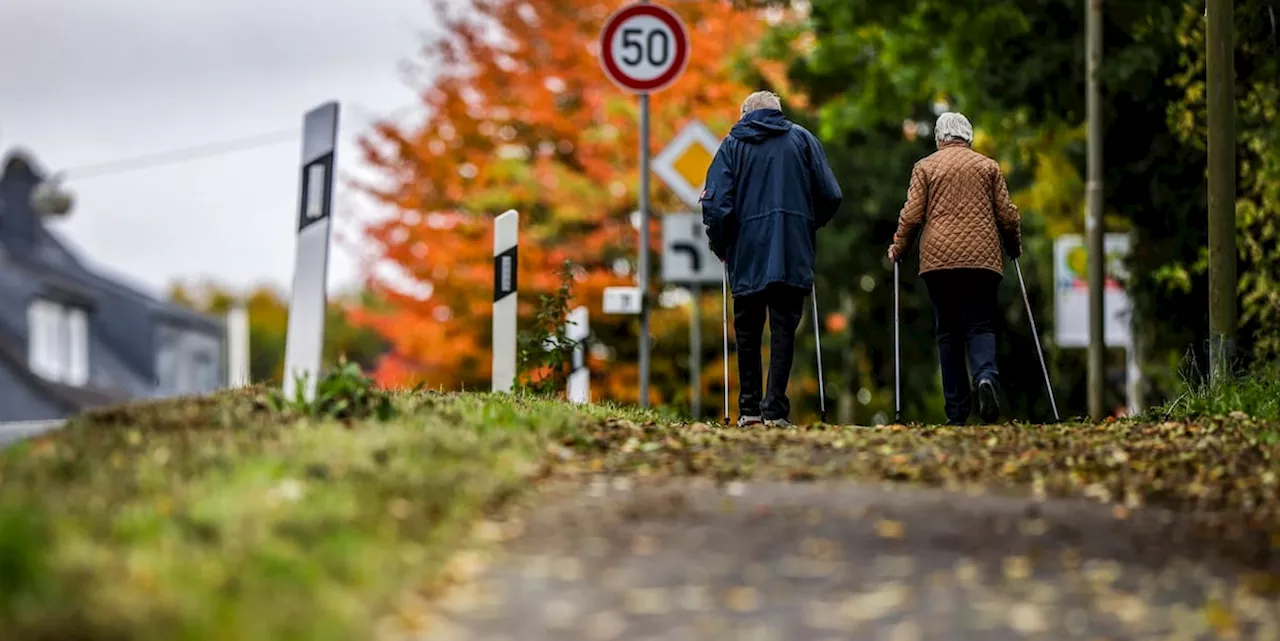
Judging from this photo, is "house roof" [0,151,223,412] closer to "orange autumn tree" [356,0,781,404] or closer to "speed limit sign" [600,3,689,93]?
"orange autumn tree" [356,0,781,404]

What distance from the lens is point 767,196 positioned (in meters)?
12.5

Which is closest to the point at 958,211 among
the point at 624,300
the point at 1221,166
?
the point at 1221,166

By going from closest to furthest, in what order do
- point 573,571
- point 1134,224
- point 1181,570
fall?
point 573,571
point 1181,570
point 1134,224

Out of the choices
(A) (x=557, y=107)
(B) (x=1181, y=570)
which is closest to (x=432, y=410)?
(B) (x=1181, y=570)

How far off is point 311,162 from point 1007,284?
24.5 m

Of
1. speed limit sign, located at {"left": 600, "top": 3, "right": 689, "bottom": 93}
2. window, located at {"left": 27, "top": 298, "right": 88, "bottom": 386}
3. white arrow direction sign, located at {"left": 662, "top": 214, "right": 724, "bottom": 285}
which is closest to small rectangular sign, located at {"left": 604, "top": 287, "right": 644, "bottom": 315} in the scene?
speed limit sign, located at {"left": 600, "top": 3, "right": 689, "bottom": 93}

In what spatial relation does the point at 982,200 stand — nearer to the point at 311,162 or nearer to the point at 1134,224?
the point at 311,162

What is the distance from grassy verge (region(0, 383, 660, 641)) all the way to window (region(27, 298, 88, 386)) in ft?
198

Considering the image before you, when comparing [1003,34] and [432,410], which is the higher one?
[1003,34]

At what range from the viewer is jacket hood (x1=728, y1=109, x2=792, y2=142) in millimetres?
12430

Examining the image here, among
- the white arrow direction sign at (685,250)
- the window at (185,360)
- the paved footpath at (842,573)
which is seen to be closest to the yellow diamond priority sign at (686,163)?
the white arrow direction sign at (685,250)

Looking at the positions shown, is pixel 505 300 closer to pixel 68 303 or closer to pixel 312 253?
pixel 312 253

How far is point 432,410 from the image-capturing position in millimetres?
9648

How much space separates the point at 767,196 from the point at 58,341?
6273 centimetres
